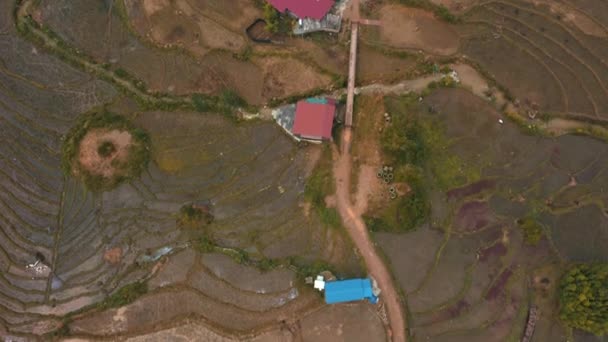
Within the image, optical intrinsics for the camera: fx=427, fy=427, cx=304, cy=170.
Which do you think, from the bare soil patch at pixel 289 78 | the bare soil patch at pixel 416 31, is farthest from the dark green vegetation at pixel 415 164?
the bare soil patch at pixel 289 78

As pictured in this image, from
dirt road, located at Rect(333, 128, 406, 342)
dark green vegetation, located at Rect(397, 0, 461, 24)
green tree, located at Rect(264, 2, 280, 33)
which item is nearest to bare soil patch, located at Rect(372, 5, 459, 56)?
dark green vegetation, located at Rect(397, 0, 461, 24)

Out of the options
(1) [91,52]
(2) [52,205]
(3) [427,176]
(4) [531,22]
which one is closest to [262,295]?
(3) [427,176]

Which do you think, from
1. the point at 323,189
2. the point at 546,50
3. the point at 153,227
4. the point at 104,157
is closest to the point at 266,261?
the point at 323,189

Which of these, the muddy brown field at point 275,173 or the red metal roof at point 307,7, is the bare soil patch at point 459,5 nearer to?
the muddy brown field at point 275,173

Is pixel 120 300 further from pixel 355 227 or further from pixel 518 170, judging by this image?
pixel 518 170

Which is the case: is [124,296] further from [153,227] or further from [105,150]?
[105,150]

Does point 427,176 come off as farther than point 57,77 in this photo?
No
